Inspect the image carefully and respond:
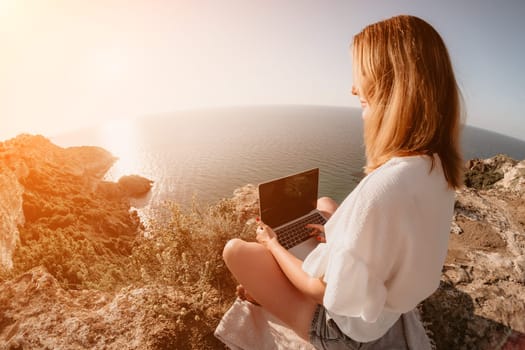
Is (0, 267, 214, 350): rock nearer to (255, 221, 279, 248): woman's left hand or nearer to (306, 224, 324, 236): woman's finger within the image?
(255, 221, 279, 248): woman's left hand

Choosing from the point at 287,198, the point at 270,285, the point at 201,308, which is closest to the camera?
the point at 270,285

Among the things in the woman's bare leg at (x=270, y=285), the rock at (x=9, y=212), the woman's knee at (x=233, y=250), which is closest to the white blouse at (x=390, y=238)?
the woman's bare leg at (x=270, y=285)

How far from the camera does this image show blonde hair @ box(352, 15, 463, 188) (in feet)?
4.57

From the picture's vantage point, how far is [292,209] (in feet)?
10.8

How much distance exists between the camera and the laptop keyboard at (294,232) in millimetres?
2959

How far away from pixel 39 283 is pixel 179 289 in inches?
77.3

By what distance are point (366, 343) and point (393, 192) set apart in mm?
1457

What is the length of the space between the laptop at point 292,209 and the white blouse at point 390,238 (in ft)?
5.04

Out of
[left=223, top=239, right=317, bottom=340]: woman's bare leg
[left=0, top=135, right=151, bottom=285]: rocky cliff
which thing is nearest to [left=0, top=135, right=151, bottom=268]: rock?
[left=0, top=135, right=151, bottom=285]: rocky cliff

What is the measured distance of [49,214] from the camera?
120 feet

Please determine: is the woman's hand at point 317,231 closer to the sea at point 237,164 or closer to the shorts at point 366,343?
the shorts at point 366,343

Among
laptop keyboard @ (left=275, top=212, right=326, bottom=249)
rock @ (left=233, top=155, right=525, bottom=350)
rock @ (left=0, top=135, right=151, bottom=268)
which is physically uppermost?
laptop keyboard @ (left=275, top=212, right=326, bottom=249)

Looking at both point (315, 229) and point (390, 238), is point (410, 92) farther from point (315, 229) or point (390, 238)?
point (315, 229)

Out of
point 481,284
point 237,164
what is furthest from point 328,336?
point 237,164
